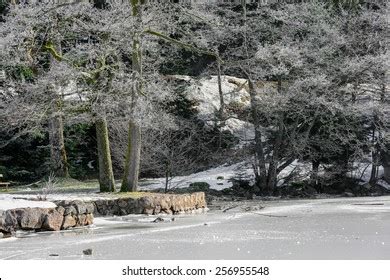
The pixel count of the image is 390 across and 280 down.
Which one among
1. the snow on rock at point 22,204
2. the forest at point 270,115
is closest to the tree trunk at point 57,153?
the forest at point 270,115

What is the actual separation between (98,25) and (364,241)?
12532 mm

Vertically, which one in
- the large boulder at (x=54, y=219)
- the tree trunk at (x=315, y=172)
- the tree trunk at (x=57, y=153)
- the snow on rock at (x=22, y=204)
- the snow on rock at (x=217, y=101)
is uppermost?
the snow on rock at (x=217, y=101)

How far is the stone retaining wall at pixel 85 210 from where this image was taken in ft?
39.6

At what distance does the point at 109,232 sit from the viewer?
12.1 meters

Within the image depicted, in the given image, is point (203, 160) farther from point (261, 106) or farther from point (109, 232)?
point (109, 232)

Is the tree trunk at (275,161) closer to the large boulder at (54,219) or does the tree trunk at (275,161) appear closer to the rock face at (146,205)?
the rock face at (146,205)

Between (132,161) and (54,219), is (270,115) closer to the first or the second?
(132,161)

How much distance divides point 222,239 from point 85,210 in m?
4.36

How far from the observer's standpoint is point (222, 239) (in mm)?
10398

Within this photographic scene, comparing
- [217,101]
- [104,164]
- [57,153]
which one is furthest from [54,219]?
[217,101]

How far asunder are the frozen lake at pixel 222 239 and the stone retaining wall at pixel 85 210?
0.39 m

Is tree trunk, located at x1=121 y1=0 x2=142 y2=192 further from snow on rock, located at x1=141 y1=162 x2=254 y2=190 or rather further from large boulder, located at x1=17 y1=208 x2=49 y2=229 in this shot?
large boulder, located at x1=17 y1=208 x2=49 y2=229

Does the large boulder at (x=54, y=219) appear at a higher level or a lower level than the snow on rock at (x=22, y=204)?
lower

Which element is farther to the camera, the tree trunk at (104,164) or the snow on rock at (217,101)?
the snow on rock at (217,101)
